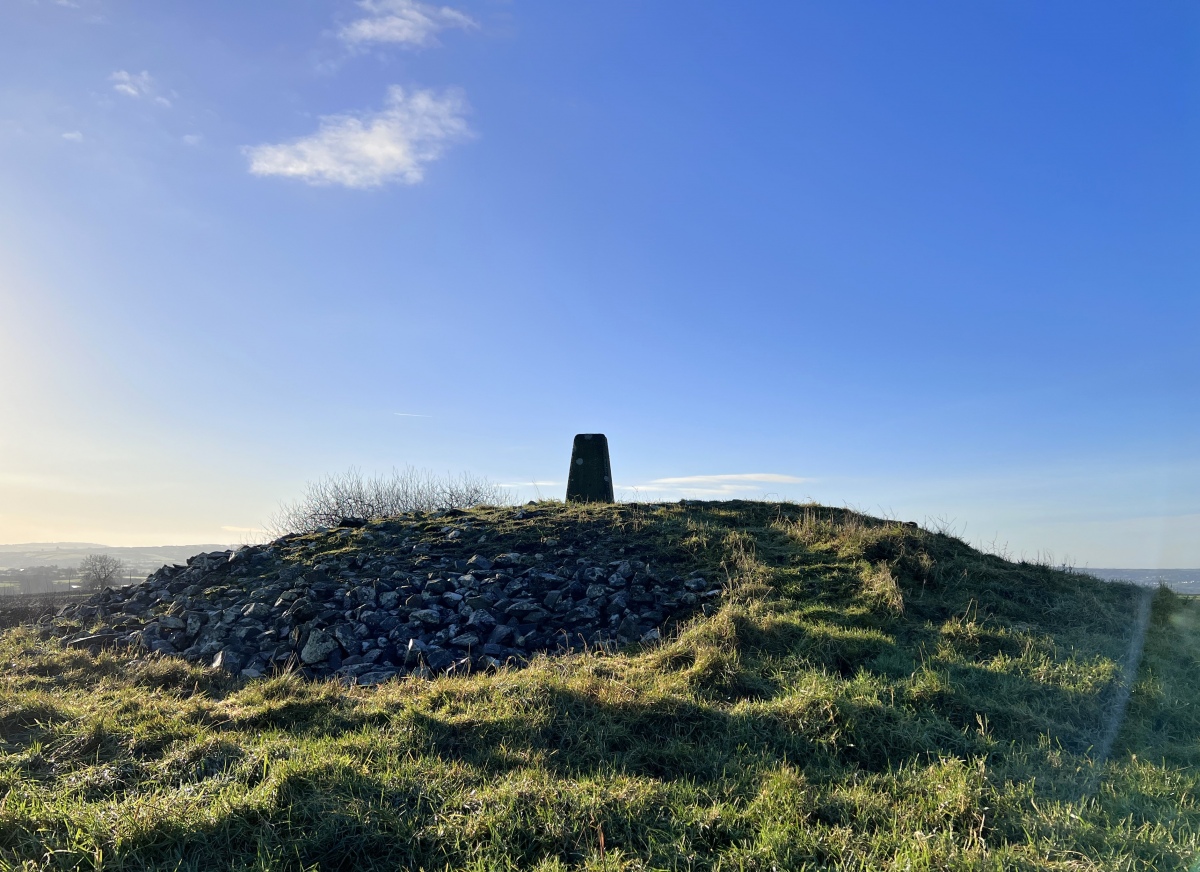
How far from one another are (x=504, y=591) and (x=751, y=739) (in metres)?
5.36

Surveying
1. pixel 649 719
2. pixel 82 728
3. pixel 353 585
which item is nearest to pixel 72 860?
pixel 82 728

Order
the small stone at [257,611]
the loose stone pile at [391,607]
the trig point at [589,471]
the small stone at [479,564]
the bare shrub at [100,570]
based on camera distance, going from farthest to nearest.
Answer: the bare shrub at [100,570] → the trig point at [589,471] → the small stone at [479,564] → the small stone at [257,611] → the loose stone pile at [391,607]

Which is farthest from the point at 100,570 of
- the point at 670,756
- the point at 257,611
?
the point at 670,756

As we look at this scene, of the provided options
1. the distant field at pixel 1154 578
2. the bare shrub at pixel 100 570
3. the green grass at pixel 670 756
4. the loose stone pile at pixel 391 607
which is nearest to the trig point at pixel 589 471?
the loose stone pile at pixel 391 607

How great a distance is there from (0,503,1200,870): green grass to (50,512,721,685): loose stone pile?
3.24ft

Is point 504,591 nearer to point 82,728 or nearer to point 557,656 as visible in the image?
point 557,656

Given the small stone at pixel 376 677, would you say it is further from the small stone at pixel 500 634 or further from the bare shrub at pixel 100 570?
the bare shrub at pixel 100 570

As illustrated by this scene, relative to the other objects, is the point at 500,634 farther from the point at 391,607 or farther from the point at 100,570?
the point at 100,570

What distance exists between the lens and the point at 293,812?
4.17 m

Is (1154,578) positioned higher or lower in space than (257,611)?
higher

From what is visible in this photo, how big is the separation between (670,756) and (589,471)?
11.0 metres

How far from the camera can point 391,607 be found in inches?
388

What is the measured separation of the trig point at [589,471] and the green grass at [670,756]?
730 centimetres

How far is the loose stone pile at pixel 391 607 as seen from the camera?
28.5ft
